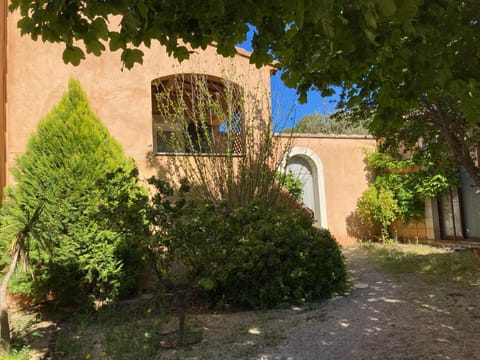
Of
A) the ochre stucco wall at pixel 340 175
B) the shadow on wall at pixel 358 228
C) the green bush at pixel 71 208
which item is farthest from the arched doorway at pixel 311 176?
the green bush at pixel 71 208

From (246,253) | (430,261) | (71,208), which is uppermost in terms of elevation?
(71,208)

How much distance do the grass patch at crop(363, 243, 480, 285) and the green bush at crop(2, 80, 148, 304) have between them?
514cm

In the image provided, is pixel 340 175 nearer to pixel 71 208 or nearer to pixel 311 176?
pixel 311 176

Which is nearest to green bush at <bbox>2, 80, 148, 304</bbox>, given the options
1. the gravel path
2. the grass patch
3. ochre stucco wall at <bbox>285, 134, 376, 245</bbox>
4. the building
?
the building

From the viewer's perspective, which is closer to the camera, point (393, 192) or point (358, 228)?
point (393, 192)

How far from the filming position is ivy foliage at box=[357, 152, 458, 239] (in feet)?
31.5

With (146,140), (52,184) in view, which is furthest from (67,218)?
(146,140)

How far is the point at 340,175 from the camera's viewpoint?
35.1 ft

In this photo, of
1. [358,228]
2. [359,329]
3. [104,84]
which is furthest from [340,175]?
[359,329]

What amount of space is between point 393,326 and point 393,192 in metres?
7.11

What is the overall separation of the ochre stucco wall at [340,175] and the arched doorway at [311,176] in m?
0.14

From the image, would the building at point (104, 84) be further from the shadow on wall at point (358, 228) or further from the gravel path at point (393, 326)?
the shadow on wall at point (358, 228)

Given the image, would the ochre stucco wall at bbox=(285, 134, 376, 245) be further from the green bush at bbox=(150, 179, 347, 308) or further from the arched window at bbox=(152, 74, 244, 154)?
the green bush at bbox=(150, 179, 347, 308)

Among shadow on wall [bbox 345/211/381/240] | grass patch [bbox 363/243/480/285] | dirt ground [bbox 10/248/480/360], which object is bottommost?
dirt ground [bbox 10/248/480/360]
